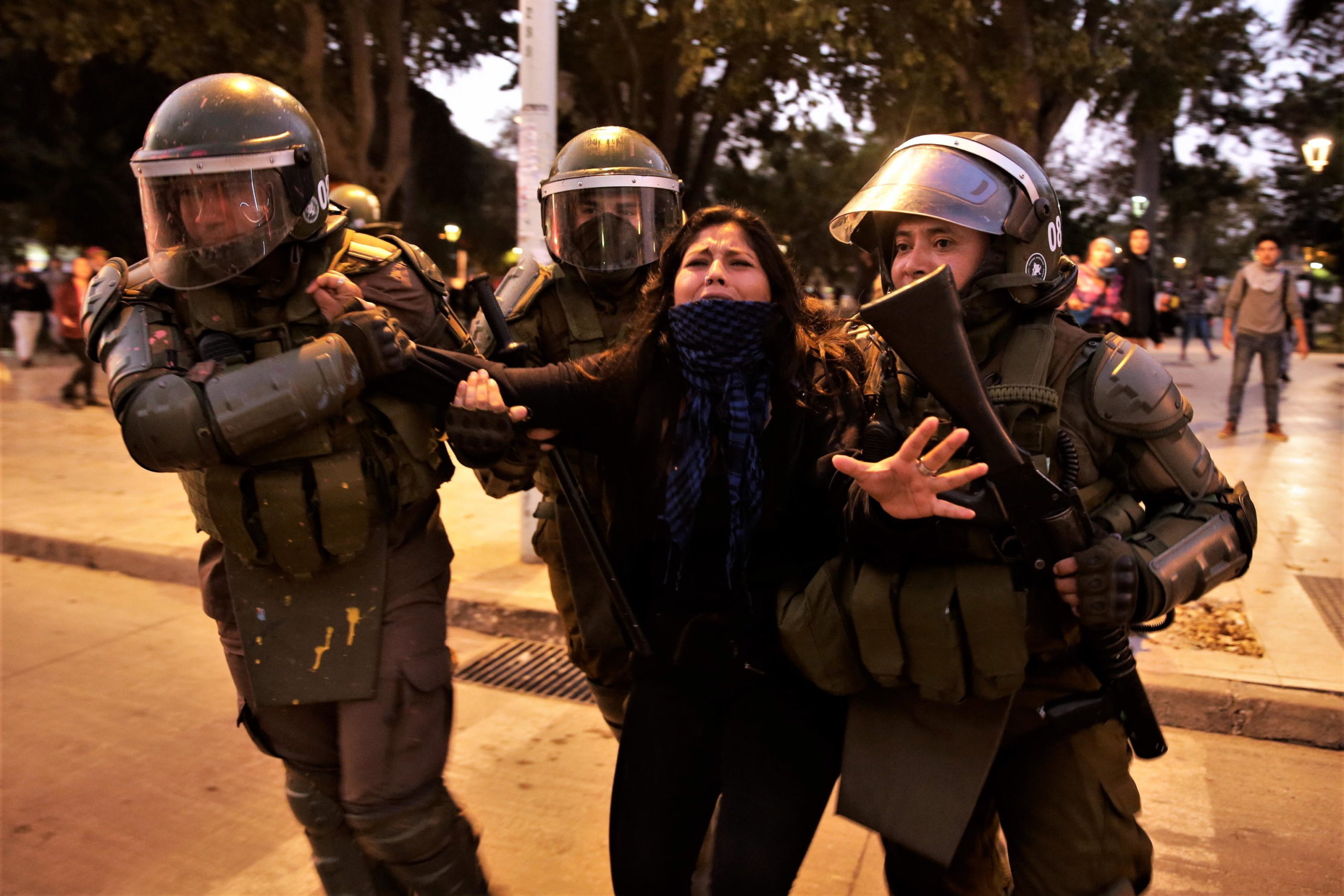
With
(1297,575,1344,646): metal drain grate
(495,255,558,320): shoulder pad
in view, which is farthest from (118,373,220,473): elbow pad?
(1297,575,1344,646): metal drain grate

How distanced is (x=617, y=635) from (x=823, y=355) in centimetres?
99

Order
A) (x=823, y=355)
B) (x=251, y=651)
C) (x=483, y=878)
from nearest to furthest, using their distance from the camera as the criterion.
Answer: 1. (x=823, y=355)
2. (x=251, y=651)
3. (x=483, y=878)

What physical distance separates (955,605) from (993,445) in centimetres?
29

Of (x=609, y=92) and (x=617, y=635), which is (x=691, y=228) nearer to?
(x=617, y=635)

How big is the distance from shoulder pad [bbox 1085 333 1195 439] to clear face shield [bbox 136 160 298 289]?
1583 millimetres

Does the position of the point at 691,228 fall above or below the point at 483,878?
above

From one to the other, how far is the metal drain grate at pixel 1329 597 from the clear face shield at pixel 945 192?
3.26 m

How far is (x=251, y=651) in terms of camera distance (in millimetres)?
2102

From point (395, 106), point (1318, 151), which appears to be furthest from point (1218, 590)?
point (1318, 151)

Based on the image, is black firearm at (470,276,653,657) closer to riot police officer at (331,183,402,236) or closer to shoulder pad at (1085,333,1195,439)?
shoulder pad at (1085,333,1195,439)

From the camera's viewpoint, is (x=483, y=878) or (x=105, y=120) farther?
(x=105, y=120)

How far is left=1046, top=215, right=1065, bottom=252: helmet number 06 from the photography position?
1831mm

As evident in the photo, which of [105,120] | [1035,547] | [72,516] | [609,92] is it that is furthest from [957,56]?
[105,120]

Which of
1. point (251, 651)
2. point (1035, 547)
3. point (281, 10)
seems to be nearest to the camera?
point (1035, 547)
